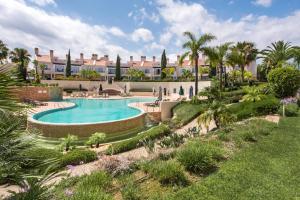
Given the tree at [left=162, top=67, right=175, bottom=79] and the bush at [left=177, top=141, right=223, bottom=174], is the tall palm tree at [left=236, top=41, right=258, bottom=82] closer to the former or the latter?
the tree at [left=162, top=67, right=175, bottom=79]

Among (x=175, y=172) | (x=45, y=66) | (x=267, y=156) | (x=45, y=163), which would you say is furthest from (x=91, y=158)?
(x=45, y=66)

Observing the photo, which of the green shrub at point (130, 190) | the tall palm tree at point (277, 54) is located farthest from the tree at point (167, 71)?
the green shrub at point (130, 190)

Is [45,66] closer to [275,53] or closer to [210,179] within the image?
[275,53]

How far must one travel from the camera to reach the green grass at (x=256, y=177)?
547 cm

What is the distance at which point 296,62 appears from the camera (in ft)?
139

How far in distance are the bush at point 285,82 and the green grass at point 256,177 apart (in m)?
13.6

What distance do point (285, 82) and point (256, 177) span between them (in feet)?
57.8

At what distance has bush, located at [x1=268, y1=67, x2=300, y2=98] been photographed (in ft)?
69.4

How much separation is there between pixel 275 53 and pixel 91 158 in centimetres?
3721

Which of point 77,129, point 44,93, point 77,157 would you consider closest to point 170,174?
point 77,157

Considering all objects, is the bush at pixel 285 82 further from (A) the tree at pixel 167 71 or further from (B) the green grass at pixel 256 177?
(A) the tree at pixel 167 71

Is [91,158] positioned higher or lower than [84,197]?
lower

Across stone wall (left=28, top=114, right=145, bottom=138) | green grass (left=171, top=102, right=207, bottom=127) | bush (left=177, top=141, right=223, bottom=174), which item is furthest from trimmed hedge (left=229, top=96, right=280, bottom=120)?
bush (left=177, top=141, right=223, bottom=174)

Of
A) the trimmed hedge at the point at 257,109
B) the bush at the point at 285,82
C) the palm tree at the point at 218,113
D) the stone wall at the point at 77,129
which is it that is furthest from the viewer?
the bush at the point at 285,82
